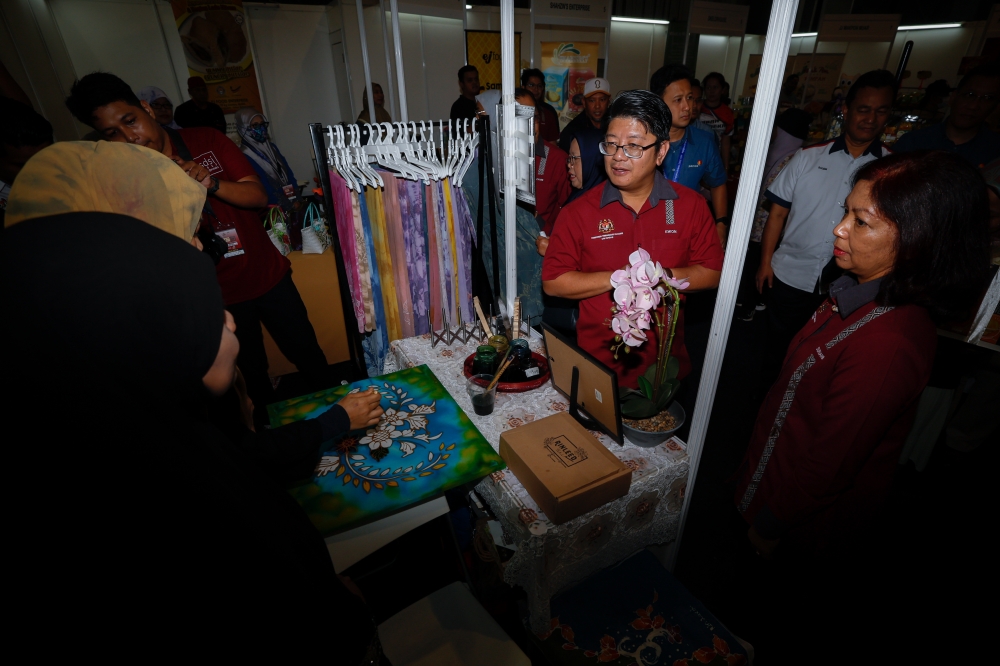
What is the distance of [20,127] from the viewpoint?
7.01 ft

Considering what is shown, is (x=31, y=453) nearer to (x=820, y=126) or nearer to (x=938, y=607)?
(x=938, y=607)

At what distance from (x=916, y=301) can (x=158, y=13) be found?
8144 millimetres

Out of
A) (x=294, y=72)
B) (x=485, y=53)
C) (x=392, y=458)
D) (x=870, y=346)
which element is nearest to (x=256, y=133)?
(x=294, y=72)

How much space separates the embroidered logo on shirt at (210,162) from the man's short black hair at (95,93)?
32 cm

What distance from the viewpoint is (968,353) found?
7.49ft

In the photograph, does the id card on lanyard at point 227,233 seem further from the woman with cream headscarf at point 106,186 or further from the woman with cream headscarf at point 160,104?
the woman with cream headscarf at point 160,104

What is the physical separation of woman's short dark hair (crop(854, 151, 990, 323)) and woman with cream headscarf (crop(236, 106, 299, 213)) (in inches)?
153

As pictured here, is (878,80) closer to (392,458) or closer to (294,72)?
(392,458)

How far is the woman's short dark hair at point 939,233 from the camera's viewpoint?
1.04m

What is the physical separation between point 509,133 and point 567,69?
7.28m

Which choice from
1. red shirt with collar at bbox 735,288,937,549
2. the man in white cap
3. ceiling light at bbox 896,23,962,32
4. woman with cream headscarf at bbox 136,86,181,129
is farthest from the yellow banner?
ceiling light at bbox 896,23,962,32

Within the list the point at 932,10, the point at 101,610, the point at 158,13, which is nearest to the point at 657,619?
Result: the point at 101,610

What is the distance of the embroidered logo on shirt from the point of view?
213 cm

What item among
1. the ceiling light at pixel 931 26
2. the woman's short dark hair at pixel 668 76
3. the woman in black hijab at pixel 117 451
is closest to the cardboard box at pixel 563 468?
the woman in black hijab at pixel 117 451
